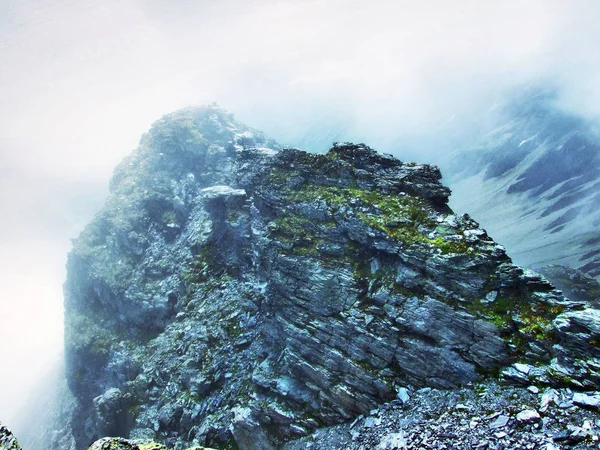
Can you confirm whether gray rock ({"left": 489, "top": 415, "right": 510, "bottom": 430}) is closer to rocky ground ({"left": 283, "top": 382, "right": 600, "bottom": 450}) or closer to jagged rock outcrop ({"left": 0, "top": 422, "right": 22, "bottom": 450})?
rocky ground ({"left": 283, "top": 382, "right": 600, "bottom": 450})

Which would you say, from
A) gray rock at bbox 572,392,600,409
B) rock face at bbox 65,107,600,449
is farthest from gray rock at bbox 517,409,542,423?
rock face at bbox 65,107,600,449

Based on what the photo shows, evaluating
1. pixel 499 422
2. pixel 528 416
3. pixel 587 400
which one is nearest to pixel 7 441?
pixel 499 422

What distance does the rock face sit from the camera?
1419 inches

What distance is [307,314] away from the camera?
49.0 meters

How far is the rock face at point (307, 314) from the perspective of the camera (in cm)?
3603

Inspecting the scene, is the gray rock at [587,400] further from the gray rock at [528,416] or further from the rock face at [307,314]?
the gray rock at [528,416]

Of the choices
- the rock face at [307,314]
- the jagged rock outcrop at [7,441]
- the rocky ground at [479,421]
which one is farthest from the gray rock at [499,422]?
the jagged rock outcrop at [7,441]

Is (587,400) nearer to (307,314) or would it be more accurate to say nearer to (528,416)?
(528,416)

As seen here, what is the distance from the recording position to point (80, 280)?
9919 centimetres

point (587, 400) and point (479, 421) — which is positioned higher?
point (479, 421)

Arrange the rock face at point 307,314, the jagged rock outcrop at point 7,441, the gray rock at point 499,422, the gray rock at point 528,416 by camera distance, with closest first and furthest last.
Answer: the jagged rock outcrop at point 7,441 < the gray rock at point 528,416 < the gray rock at point 499,422 < the rock face at point 307,314

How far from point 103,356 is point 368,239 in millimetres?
74052

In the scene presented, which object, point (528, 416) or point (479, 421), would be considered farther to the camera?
point (479, 421)

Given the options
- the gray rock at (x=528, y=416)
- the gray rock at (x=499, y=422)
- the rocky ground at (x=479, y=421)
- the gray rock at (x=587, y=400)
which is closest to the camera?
the rocky ground at (x=479, y=421)
